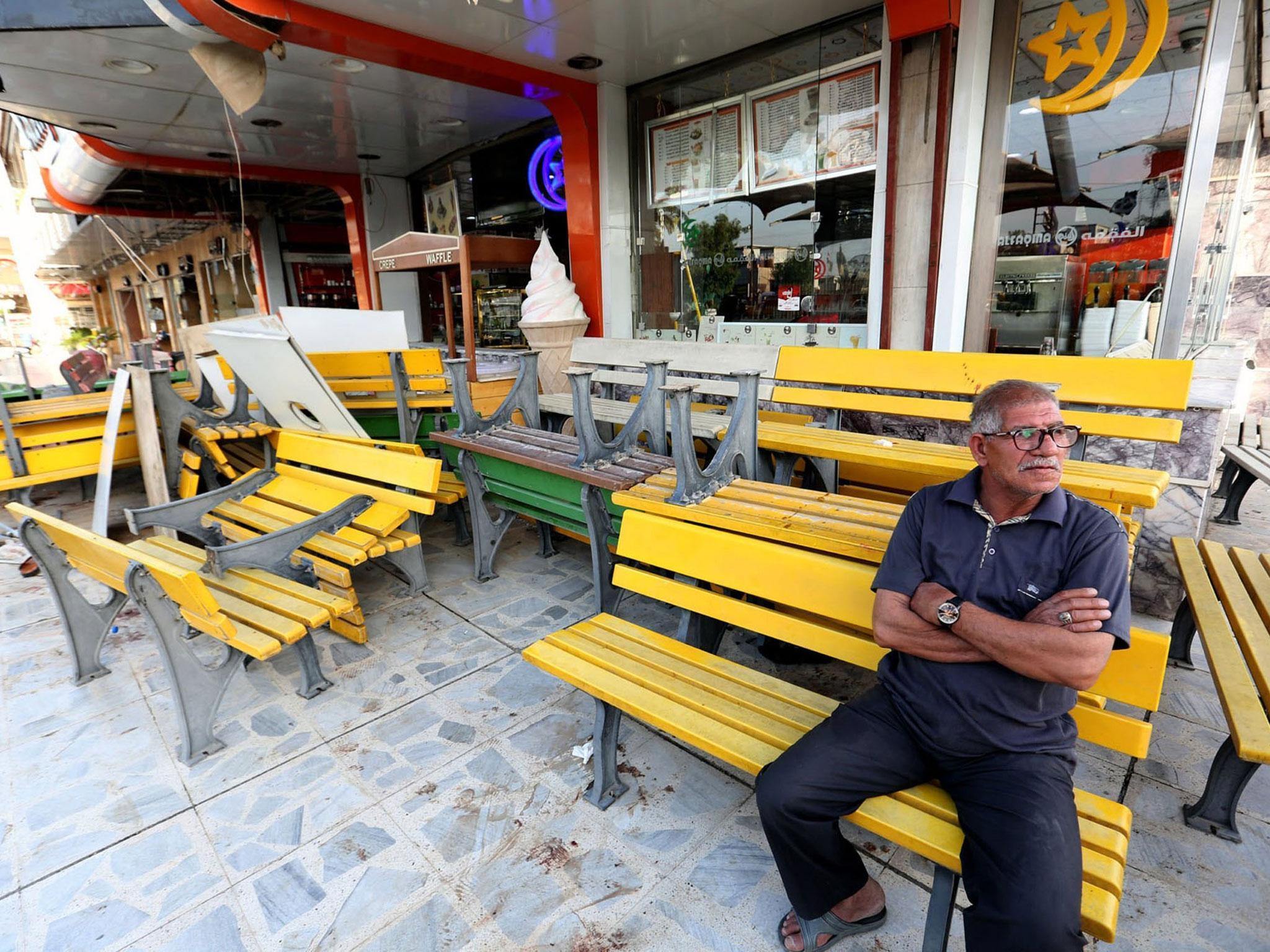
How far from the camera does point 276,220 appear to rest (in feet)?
44.8

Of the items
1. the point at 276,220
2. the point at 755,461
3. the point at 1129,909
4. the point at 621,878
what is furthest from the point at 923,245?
the point at 276,220

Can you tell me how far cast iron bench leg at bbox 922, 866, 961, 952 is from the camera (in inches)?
58.3

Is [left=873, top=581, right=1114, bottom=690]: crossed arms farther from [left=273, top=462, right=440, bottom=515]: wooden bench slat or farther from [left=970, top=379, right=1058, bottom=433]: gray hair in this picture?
[left=273, top=462, right=440, bottom=515]: wooden bench slat

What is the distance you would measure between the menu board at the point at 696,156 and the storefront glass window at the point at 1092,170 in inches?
89.9

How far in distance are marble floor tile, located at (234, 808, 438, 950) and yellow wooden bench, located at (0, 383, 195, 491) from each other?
4043mm

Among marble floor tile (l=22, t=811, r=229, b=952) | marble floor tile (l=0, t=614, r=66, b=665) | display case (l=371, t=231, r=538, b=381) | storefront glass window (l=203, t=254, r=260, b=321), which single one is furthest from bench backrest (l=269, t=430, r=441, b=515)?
storefront glass window (l=203, t=254, r=260, b=321)

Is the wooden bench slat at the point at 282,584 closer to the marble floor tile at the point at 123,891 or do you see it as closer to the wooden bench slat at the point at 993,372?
the marble floor tile at the point at 123,891

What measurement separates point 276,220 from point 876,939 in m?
15.9

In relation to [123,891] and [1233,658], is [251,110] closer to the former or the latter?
[123,891]

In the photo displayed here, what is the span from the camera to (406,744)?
2.59 meters

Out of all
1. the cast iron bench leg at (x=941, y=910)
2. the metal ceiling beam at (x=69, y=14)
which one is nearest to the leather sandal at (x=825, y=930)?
the cast iron bench leg at (x=941, y=910)

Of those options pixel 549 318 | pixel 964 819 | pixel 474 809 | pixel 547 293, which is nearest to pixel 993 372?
pixel 964 819

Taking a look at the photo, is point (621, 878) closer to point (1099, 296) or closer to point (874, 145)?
point (1099, 296)

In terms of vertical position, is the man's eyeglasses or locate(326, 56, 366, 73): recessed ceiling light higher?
locate(326, 56, 366, 73): recessed ceiling light
